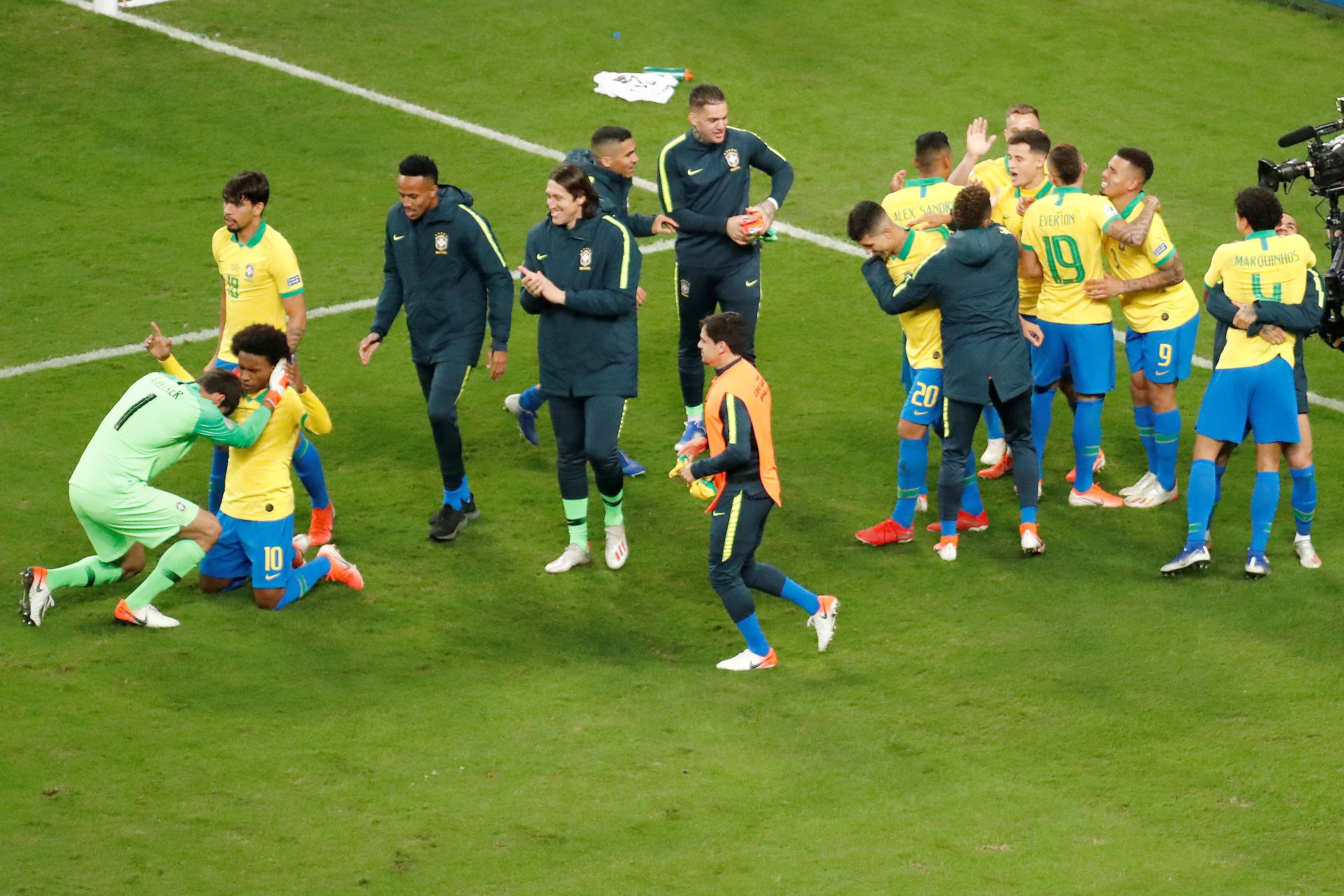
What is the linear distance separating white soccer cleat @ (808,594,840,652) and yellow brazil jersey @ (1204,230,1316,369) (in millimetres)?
2659

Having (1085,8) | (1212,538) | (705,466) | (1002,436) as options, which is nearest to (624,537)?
(705,466)

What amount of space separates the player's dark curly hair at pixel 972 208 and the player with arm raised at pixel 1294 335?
54.5 inches

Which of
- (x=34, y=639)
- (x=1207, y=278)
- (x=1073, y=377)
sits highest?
(x=1207, y=278)

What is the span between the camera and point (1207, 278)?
9539 millimetres

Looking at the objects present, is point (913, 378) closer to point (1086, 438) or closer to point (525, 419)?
point (1086, 438)

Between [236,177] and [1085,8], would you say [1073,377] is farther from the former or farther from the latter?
[1085,8]

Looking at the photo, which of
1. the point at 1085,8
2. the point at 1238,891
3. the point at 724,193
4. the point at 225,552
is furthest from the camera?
the point at 1085,8

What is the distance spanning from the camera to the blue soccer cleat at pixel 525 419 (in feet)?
37.1

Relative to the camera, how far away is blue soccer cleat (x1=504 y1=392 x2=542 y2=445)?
11312 millimetres

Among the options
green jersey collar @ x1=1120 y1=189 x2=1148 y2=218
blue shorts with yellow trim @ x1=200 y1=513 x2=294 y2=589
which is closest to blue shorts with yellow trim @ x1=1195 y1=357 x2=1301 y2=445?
green jersey collar @ x1=1120 y1=189 x2=1148 y2=218

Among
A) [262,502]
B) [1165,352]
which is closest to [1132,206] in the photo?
[1165,352]

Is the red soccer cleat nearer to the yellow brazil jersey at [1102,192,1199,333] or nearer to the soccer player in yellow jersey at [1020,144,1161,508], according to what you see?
the soccer player in yellow jersey at [1020,144,1161,508]

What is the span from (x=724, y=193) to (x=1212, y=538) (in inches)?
144

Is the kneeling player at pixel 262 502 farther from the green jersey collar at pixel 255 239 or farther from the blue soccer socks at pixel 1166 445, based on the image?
the blue soccer socks at pixel 1166 445
